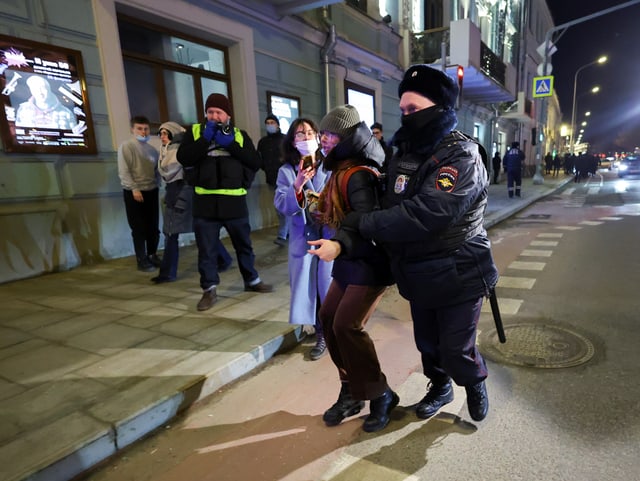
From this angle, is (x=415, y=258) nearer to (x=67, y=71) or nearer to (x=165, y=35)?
(x=67, y=71)

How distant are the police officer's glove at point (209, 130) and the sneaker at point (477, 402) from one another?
117 inches

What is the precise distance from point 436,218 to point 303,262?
4.82 feet

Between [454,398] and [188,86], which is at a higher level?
[188,86]

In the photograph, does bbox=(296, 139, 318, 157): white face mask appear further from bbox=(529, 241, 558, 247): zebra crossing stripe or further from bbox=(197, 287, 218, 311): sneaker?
bbox=(529, 241, 558, 247): zebra crossing stripe

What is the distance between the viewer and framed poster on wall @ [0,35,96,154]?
4879mm

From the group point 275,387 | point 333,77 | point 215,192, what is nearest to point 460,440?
point 275,387

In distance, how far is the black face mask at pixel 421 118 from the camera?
190 cm

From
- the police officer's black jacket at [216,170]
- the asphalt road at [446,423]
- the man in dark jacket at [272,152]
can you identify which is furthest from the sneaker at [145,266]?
the asphalt road at [446,423]

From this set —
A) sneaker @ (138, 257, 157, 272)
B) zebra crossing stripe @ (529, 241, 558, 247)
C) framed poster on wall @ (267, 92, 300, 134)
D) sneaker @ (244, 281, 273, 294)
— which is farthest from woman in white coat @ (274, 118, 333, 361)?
framed poster on wall @ (267, 92, 300, 134)

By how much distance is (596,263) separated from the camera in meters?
5.76

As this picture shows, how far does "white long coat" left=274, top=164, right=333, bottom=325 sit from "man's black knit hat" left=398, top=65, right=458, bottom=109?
1.19m

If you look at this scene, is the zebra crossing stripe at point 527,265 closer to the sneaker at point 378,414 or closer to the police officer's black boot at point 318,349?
the police officer's black boot at point 318,349

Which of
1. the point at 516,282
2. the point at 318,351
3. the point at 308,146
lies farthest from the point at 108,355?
the point at 516,282

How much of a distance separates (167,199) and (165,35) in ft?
12.9
